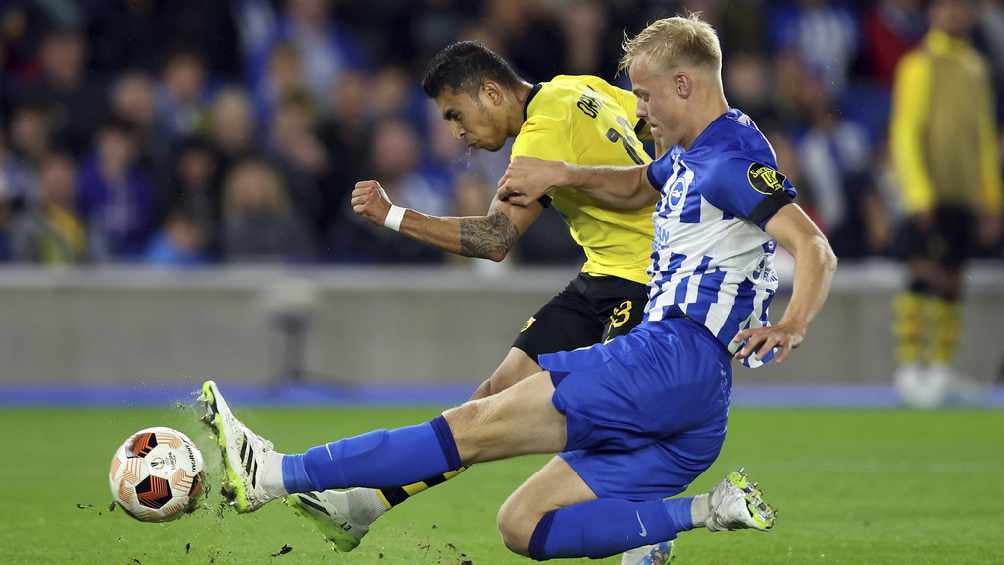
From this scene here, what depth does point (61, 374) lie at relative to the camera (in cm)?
1295

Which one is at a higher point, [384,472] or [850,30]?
[850,30]

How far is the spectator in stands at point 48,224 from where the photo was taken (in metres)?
13.0

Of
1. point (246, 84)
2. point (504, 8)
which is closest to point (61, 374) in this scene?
point (246, 84)

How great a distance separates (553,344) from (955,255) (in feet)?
22.3

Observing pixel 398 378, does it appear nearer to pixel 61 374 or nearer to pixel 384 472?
pixel 61 374

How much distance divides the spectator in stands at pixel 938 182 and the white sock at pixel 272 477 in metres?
7.99

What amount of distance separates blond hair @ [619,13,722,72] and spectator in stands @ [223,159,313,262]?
822cm

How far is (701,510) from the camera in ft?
16.2

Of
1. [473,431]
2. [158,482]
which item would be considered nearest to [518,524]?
[473,431]

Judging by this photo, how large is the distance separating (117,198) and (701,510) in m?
9.31

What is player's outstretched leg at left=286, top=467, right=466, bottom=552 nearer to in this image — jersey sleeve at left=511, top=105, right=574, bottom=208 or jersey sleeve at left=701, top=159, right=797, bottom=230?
jersey sleeve at left=511, top=105, right=574, bottom=208

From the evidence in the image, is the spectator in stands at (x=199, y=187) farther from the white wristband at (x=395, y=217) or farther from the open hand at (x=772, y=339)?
the open hand at (x=772, y=339)

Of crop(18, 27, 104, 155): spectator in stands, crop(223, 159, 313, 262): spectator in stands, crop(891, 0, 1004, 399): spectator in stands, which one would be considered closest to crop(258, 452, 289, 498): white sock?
crop(891, 0, 1004, 399): spectator in stands

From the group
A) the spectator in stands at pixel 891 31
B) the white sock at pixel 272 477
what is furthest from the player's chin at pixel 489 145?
the spectator in stands at pixel 891 31
